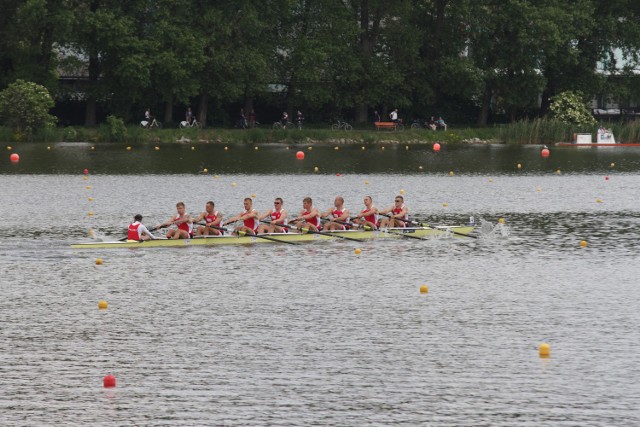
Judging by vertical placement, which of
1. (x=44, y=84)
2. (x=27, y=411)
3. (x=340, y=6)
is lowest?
(x=27, y=411)

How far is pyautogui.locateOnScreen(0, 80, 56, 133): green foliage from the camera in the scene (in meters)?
68.1

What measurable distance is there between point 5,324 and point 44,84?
5269cm

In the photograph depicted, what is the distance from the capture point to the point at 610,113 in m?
90.2

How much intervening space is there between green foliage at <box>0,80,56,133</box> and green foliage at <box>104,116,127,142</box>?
3473mm

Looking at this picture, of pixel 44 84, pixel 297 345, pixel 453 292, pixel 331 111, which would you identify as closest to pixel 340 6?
pixel 331 111

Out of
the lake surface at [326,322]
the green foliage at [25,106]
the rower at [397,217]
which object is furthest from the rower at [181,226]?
the green foliage at [25,106]

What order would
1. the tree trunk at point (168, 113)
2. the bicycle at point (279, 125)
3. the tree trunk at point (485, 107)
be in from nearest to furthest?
the tree trunk at point (168, 113)
the bicycle at point (279, 125)
the tree trunk at point (485, 107)

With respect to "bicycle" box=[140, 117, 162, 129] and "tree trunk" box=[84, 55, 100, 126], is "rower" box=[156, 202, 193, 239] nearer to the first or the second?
"bicycle" box=[140, 117, 162, 129]

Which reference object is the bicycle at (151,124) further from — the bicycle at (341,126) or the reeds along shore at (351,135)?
the bicycle at (341,126)

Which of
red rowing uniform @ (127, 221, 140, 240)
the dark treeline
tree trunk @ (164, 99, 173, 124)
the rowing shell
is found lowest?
the rowing shell

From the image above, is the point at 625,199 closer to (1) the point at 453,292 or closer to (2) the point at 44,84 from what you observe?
(1) the point at 453,292

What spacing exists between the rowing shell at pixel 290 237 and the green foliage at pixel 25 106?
3830cm

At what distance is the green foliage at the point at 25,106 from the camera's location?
6806 centimetres

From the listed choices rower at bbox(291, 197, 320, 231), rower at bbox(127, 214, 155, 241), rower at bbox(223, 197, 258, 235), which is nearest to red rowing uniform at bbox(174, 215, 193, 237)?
rower at bbox(127, 214, 155, 241)
